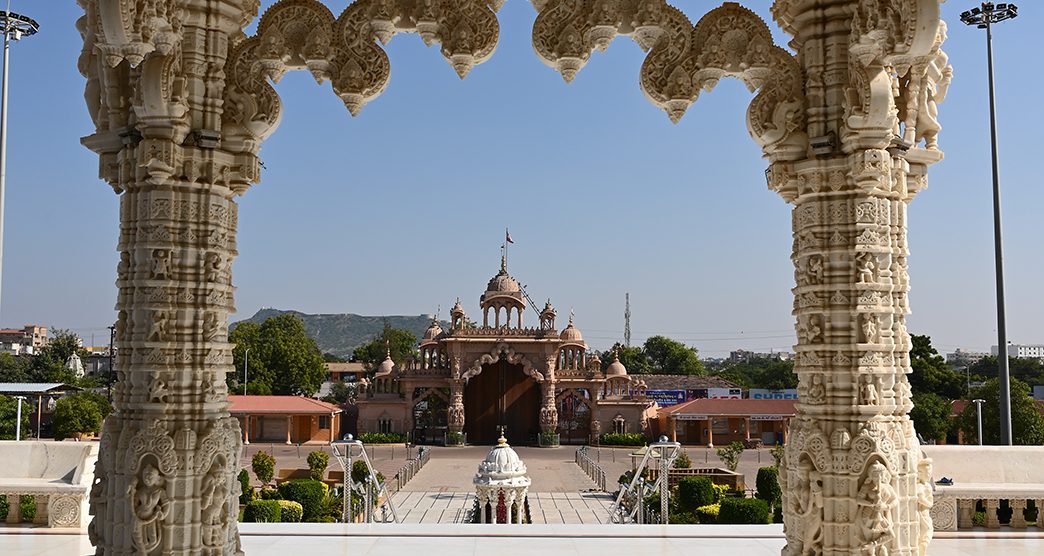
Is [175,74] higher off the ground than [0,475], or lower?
higher

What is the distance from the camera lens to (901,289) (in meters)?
5.61

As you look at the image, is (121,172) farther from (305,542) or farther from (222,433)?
(305,542)

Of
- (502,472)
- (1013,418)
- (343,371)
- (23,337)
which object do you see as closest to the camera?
(502,472)

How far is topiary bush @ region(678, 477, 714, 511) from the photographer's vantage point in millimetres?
20734

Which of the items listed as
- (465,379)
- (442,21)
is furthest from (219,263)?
(465,379)

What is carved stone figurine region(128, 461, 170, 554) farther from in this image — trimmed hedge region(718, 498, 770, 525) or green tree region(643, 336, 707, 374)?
green tree region(643, 336, 707, 374)

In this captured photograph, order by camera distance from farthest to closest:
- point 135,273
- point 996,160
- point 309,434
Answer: point 309,434, point 996,160, point 135,273

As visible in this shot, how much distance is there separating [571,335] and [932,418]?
18766mm

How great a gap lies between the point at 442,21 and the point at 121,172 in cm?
231

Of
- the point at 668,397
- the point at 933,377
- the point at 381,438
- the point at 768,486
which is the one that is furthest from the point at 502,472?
the point at 668,397

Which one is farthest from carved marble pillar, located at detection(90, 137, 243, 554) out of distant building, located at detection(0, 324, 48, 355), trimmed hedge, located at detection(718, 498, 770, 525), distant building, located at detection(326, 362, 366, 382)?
distant building, located at detection(0, 324, 48, 355)

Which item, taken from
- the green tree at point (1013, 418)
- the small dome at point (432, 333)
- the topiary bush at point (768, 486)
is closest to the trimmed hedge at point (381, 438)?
the small dome at point (432, 333)

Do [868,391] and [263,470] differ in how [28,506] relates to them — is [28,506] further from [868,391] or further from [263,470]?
[263,470]

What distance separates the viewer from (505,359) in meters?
46.0
